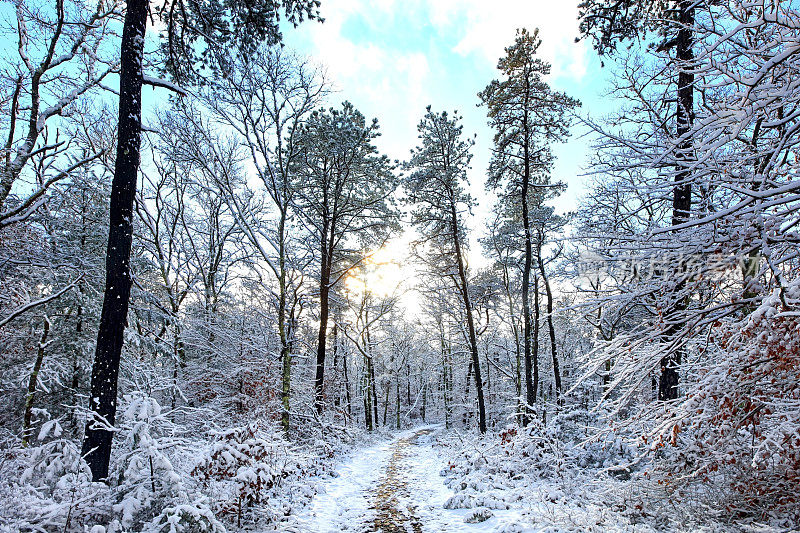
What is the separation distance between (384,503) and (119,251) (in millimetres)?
6813

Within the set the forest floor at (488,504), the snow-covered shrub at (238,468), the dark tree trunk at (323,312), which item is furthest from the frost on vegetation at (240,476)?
the dark tree trunk at (323,312)

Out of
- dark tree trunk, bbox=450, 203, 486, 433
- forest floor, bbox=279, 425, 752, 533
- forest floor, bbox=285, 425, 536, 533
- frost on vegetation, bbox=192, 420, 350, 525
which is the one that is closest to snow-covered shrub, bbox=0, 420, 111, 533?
frost on vegetation, bbox=192, 420, 350, 525

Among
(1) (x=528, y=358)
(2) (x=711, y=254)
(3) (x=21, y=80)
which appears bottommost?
(1) (x=528, y=358)

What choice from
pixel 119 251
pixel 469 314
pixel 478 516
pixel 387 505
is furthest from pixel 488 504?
pixel 469 314

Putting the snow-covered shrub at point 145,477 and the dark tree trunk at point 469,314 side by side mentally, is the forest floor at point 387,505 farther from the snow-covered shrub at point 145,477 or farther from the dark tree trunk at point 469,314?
the dark tree trunk at point 469,314

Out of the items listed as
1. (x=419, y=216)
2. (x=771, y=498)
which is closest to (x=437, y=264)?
(x=419, y=216)

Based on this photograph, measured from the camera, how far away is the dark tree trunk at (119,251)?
5043mm

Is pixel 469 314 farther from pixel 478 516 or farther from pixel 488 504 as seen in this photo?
pixel 478 516

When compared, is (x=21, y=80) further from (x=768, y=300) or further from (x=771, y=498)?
(x=771, y=498)

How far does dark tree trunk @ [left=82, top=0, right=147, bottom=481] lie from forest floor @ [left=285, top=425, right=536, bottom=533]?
3147 mm

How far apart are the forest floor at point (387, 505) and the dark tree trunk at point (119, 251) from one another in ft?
10.3

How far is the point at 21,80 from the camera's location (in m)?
8.44

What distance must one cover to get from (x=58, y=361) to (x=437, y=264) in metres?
13.6

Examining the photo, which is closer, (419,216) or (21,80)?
(21,80)
